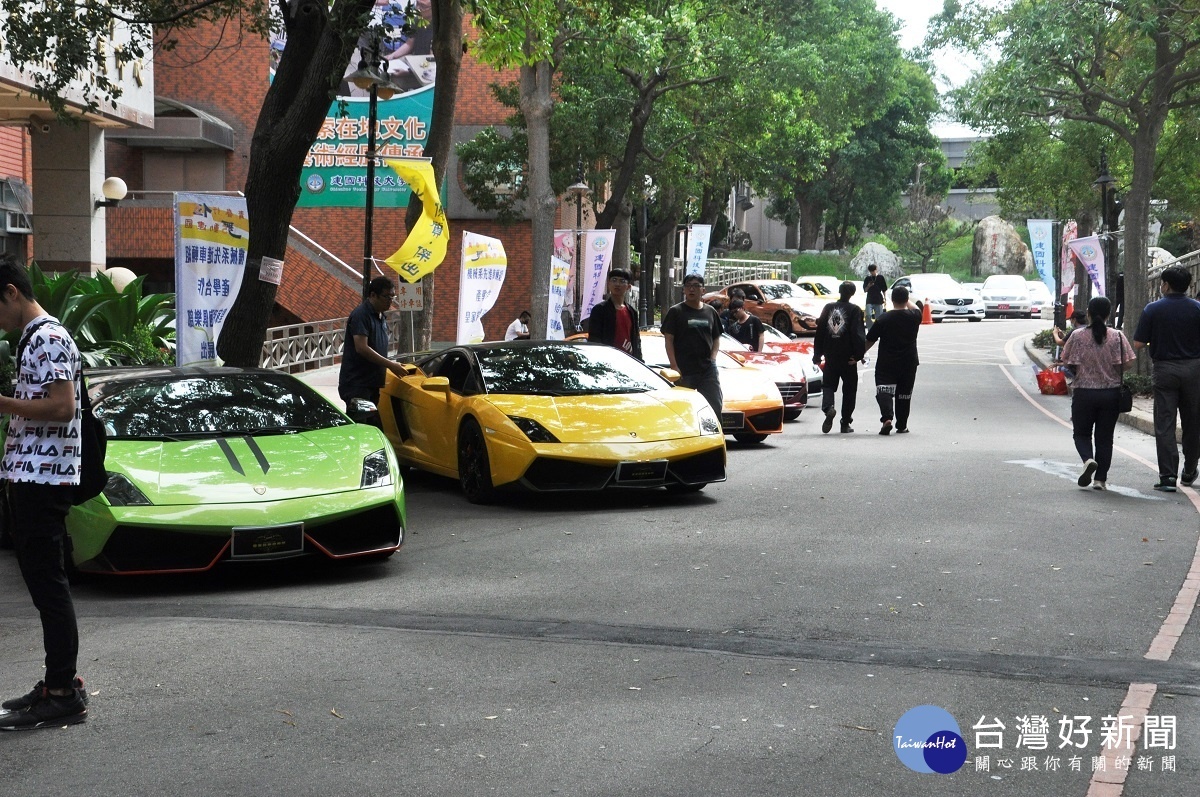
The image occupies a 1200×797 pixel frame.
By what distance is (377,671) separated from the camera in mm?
6051

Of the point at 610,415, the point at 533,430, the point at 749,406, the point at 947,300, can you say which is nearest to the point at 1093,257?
the point at 749,406

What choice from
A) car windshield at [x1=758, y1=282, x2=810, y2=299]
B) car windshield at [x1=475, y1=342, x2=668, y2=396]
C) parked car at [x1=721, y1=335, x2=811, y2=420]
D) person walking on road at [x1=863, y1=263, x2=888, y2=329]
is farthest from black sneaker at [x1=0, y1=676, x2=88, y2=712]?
car windshield at [x1=758, y1=282, x2=810, y2=299]

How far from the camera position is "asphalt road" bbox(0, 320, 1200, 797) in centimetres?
476

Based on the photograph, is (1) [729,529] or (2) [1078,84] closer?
(1) [729,529]

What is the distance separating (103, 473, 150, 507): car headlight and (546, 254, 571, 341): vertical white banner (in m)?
16.4

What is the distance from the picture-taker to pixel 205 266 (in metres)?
12.3

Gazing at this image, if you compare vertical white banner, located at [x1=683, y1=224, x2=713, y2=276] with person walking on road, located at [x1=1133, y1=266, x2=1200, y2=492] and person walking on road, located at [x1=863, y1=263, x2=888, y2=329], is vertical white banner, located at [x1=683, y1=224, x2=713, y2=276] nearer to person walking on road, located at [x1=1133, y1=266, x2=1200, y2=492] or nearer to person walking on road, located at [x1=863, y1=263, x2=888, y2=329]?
person walking on road, located at [x1=863, y1=263, x2=888, y2=329]

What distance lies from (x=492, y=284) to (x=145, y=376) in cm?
1112

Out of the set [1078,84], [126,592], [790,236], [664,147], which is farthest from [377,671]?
[790,236]

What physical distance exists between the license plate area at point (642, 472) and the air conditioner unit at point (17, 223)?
16844 millimetres

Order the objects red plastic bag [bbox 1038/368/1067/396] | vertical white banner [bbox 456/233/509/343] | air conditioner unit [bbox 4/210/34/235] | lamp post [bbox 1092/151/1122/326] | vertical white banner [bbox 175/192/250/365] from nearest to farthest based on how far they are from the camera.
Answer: vertical white banner [bbox 175/192/250/365] < vertical white banner [bbox 456/233/509/343] < air conditioner unit [bbox 4/210/34/235] < red plastic bag [bbox 1038/368/1067/396] < lamp post [bbox 1092/151/1122/326]

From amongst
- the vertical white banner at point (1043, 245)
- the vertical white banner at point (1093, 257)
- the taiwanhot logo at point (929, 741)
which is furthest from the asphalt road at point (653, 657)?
the vertical white banner at point (1043, 245)

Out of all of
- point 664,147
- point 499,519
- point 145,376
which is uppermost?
point 664,147

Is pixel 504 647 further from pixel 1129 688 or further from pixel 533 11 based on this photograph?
pixel 533 11
